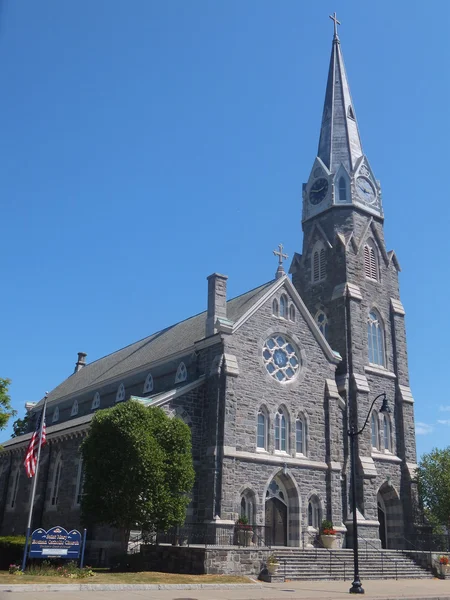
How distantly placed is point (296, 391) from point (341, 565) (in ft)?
32.1

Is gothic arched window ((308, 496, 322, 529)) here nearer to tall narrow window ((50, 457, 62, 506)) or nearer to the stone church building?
the stone church building

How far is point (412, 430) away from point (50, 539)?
25511 mm

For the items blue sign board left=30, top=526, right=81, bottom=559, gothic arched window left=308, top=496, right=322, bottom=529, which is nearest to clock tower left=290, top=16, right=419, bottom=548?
gothic arched window left=308, top=496, right=322, bottom=529

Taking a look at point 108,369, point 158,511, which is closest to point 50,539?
point 158,511

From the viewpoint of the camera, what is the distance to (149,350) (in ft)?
141

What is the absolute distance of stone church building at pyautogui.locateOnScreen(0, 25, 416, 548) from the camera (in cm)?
3106

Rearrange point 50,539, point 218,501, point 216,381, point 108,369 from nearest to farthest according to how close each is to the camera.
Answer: point 50,539 → point 218,501 → point 216,381 → point 108,369

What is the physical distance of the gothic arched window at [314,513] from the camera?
106 ft

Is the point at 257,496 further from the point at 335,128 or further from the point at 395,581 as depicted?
the point at 335,128

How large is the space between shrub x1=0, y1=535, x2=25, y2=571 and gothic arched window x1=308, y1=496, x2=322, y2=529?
14398 millimetres

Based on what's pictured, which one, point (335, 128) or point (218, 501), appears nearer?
Answer: point (218, 501)

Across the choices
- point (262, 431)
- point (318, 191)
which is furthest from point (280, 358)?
point (318, 191)

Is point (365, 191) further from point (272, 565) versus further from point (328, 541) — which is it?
point (272, 565)

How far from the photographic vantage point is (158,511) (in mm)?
24781
